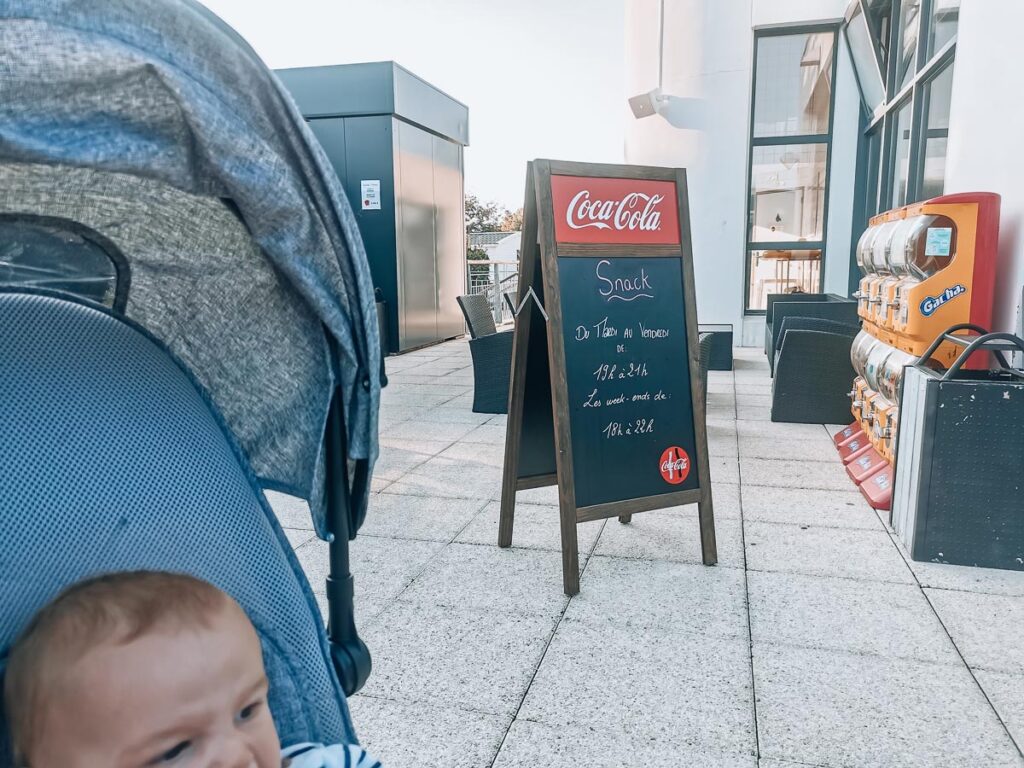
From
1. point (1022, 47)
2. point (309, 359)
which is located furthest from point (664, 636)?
point (1022, 47)

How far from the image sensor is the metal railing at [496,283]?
1246 centimetres

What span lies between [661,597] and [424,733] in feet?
3.66

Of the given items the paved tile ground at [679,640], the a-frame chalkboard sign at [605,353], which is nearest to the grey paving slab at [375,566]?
the paved tile ground at [679,640]

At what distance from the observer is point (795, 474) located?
14.0 feet

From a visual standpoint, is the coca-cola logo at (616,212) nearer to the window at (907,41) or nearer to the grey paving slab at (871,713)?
the grey paving slab at (871,713)

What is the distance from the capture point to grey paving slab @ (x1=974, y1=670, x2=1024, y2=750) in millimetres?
1971

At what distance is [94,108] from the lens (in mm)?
834

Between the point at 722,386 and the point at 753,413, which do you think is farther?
the point at 722,386

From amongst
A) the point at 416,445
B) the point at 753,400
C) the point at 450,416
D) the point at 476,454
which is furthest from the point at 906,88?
the point at 416,445

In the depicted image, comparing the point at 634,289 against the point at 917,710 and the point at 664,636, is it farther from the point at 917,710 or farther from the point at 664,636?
the point at 917,710

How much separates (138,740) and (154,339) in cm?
68

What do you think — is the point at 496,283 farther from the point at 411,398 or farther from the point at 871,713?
the point at 871,713

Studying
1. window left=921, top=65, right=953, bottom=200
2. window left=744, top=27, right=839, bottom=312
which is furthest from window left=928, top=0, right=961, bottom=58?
window left=744, top=27, right=839, bottom=312

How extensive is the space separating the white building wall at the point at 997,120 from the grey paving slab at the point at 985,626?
1.41m
